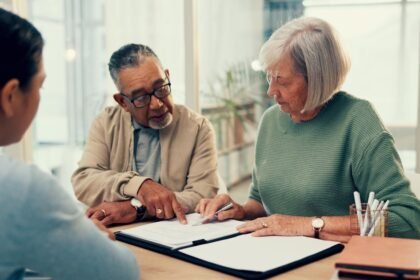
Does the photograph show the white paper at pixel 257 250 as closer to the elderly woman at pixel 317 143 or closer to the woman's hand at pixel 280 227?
the woman's hand at pixel 280 227

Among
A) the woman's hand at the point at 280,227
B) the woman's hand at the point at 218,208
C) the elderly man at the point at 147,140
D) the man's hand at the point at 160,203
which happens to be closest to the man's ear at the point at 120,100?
the elderly man at the point at 147,140

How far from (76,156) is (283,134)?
231 centimetres

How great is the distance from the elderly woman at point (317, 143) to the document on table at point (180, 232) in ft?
0.27

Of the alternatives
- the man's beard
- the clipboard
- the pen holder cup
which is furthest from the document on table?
the man's beard

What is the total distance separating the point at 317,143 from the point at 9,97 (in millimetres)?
1093

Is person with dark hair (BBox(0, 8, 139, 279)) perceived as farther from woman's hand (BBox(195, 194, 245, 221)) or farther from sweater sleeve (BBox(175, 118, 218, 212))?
sweater sleeve (BBox(175, 118, 218, 212))

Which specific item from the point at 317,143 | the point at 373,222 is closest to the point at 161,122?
the point at 317,143

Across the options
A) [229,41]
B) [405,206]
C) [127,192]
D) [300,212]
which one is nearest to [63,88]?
[229,41]

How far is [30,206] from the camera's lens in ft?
2.91

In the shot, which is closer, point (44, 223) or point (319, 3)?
point (44, 223)

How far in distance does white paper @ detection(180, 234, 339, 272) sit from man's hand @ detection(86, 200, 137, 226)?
42 cm

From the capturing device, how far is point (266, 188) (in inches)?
72.9

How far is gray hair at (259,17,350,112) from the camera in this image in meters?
1.71

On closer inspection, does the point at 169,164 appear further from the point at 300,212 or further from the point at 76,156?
the point at 76,156
